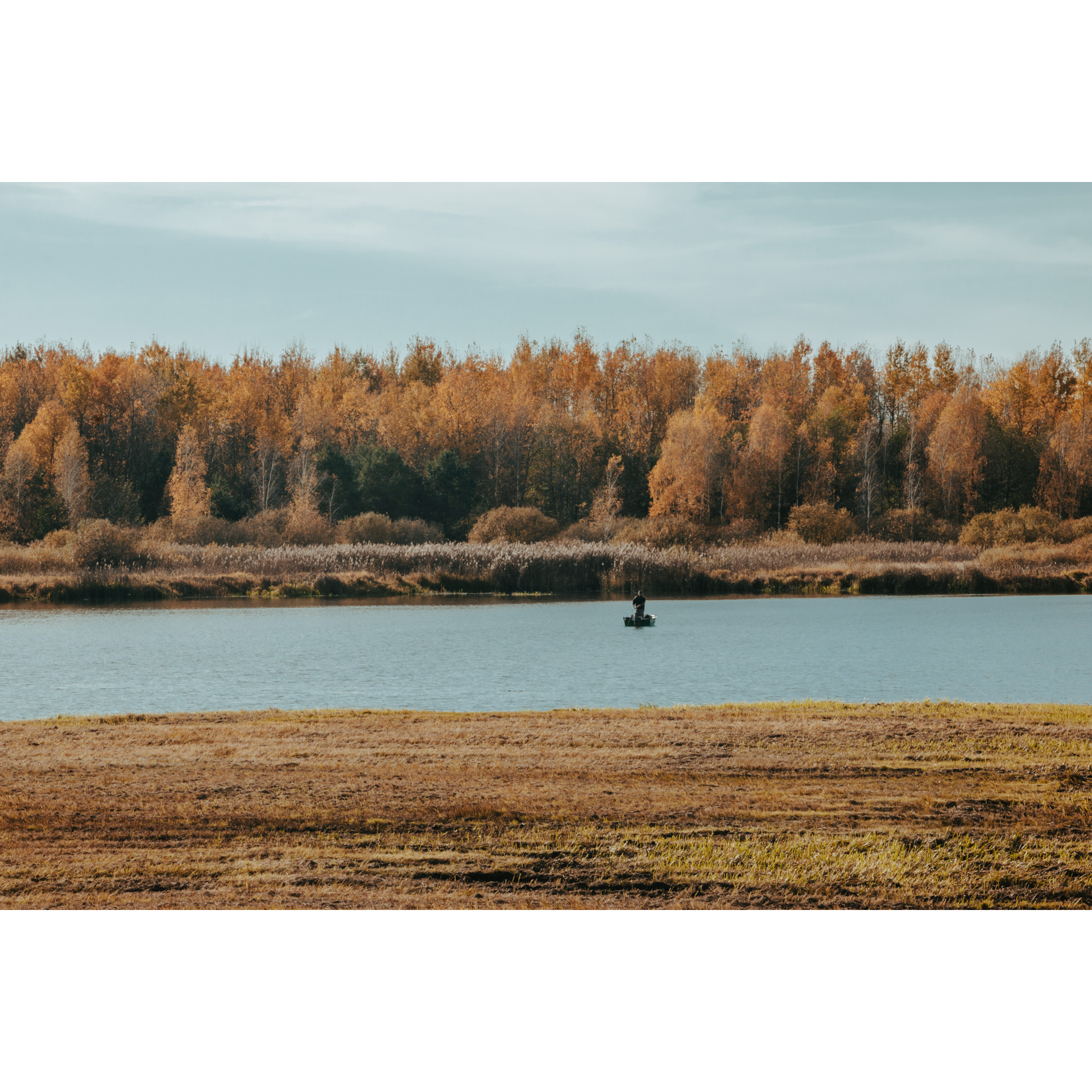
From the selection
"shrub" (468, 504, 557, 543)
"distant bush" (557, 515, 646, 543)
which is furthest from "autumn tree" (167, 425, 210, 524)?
"distant bush" (557, 515, 646, 543)

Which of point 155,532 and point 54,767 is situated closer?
point 54,767

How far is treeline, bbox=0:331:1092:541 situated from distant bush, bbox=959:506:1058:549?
3496mm

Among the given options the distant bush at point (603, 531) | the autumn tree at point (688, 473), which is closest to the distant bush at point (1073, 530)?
the autumn tree at point (688, 473)

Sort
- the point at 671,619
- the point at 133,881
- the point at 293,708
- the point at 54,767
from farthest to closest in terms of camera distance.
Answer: the point at 671,619
the point at 293,708
the point at 54,767
the point at 133,881

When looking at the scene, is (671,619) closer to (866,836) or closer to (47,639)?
(47,639)

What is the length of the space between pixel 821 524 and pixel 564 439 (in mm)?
14282

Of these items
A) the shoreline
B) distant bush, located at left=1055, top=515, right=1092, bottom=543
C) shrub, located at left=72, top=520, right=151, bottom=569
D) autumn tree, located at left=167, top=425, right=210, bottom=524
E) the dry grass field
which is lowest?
the dry grass field

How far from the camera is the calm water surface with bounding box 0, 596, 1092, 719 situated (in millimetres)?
14039

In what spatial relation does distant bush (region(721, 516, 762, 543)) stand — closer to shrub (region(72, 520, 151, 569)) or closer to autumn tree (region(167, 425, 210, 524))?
autumn tree (region(167, 425, 210, 524))

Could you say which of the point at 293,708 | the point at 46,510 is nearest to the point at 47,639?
the point at 293,708

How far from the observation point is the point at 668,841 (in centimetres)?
709

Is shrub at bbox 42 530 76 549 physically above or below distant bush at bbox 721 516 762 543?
below

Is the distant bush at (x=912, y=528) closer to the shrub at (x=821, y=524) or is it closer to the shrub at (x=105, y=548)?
the shrub at (x=821, y=524)

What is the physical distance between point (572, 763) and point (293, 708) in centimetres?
530
